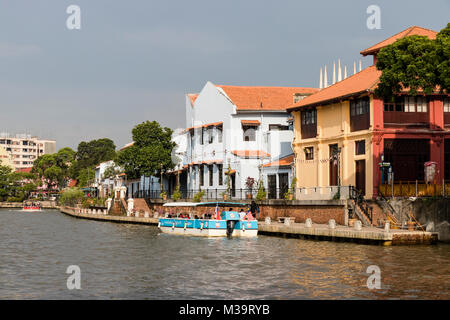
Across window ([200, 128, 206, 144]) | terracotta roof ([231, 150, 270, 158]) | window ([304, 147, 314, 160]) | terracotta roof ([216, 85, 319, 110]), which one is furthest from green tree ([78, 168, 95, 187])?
window ([304, 147, 314, 160])

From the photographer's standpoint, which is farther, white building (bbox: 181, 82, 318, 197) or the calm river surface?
white building (bbox: 181, 82, 318, 197)

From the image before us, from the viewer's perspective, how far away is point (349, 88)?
47594 mm

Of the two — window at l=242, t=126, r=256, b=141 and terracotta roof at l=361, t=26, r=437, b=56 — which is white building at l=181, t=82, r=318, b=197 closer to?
window at l=242, t=126, r=256, b=141

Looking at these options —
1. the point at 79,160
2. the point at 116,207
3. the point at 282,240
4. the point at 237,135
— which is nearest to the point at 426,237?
the point at 282,240

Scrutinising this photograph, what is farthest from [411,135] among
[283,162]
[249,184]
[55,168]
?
[55,168]

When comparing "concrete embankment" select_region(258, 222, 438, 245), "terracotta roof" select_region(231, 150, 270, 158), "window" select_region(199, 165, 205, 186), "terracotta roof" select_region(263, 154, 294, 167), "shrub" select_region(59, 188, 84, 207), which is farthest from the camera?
"shrub" select_region(59, 188, 84, 207)

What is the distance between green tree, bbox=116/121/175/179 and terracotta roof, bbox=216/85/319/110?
12894mm

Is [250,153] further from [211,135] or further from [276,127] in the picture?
[211,135]

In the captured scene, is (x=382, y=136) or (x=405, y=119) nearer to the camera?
→ (x=382, y=136)

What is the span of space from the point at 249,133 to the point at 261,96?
196 inches

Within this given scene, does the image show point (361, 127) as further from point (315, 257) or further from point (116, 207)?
point (116, 207)

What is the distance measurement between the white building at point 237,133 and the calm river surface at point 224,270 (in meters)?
20.6

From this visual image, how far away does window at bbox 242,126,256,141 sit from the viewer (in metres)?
62.7
